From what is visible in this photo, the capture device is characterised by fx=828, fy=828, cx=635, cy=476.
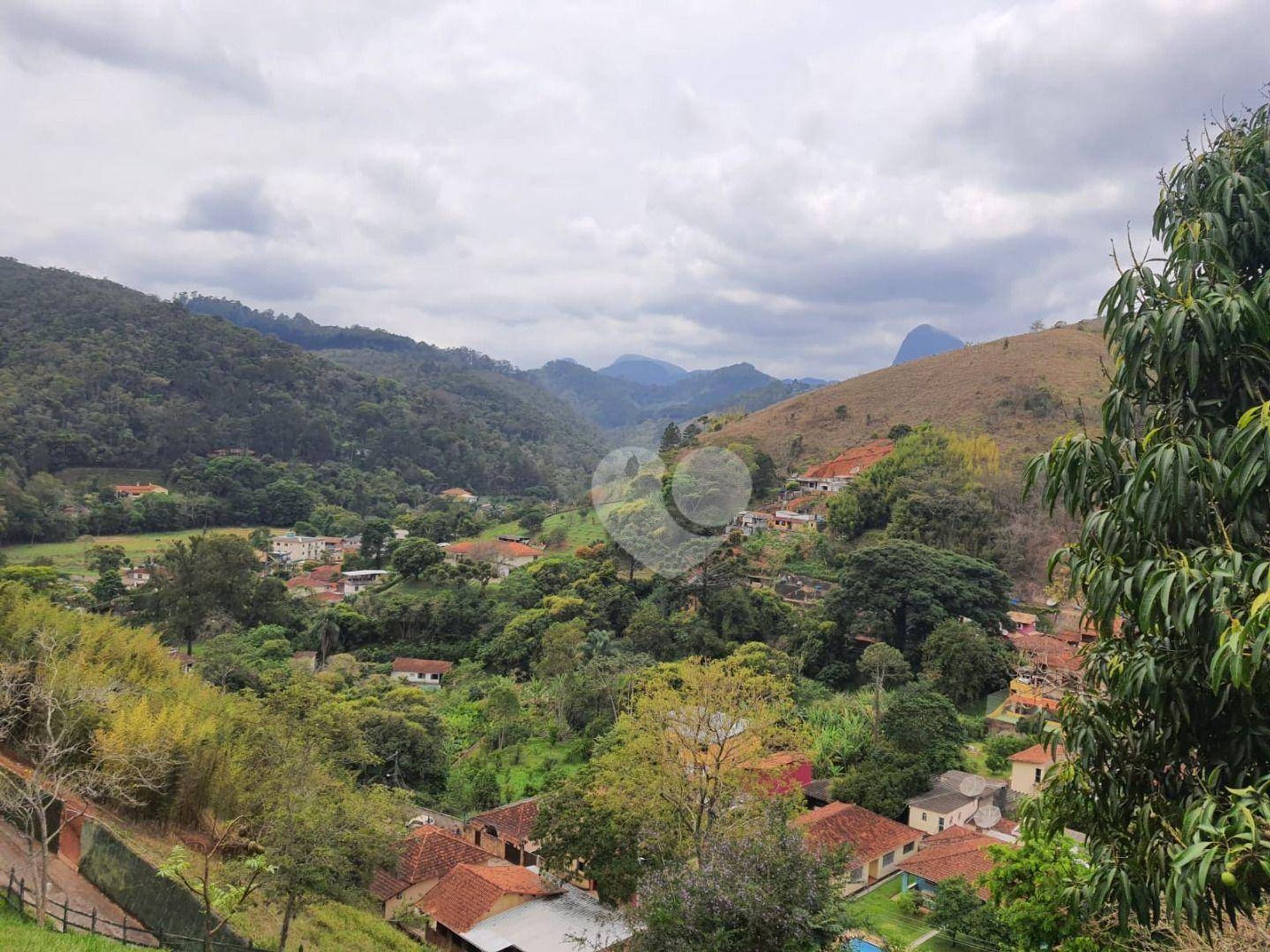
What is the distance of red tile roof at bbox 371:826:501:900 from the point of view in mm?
13039

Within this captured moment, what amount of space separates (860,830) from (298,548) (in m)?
38.5

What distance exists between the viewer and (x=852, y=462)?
137 feet

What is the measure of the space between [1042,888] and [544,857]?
674 cm

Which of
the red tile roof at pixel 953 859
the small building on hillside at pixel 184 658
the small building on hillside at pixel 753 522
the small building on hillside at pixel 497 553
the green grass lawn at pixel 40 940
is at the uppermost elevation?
the small building on hillside at pixel 753 522

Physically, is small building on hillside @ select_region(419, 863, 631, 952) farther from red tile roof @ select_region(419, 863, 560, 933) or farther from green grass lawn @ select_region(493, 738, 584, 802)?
green grass lawn @ select_region(493, 738, 584, 802)

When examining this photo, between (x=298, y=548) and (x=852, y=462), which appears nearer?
(x=852, y=462)

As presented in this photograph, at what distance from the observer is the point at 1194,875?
9.16 feet

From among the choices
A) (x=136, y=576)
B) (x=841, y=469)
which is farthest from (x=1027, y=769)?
(x=136, y=576)

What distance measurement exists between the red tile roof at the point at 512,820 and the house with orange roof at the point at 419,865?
3.79ft

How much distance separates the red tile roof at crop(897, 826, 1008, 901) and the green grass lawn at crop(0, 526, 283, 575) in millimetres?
35934

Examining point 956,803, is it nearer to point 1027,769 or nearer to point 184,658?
point 1027,769

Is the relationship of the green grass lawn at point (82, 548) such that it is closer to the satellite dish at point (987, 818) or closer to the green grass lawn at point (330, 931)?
the green grass lawn at point (330, 931)

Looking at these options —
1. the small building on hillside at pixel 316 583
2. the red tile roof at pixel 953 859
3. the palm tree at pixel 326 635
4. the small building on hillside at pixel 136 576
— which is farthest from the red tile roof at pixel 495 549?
the red tile roof at pixel 953 859

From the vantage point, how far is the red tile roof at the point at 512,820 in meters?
15.5
